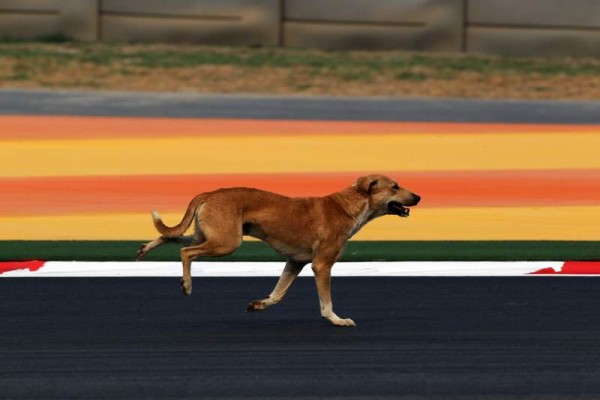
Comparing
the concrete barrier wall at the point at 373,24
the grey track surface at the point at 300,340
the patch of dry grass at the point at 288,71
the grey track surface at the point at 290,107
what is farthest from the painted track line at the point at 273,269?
the concrete barrier wall at the point at 373,24

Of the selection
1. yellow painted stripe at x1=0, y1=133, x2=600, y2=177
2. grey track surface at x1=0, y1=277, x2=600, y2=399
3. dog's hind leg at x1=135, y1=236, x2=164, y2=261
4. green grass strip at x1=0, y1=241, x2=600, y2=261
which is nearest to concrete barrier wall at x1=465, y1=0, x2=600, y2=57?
yellow painted stripe at x1=0, y1=133, x2=600, y2=177

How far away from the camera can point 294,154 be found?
20797 mm

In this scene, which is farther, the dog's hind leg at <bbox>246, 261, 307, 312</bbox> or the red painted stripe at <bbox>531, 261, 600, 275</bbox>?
the red painted stripe at <bbox>531, 261, 600, 275</bbox>

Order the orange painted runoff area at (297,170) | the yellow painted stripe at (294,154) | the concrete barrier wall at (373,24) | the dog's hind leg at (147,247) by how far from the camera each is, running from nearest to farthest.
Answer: the dog's hind leg at (147,247)
the orange painted runoff area at (297,170)
the yellow painted stripe at (294,154)
the concrete barrier wall at (373,24)

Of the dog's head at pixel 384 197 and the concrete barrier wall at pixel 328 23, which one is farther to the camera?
the concrete barrier wall at pixel 328 23

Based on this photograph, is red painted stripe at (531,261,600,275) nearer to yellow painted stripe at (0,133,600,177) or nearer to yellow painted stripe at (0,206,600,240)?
yellow painted stripe at (0,206,600,240)

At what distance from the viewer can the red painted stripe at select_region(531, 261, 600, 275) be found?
48.7 ft

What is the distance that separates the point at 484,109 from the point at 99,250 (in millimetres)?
8893

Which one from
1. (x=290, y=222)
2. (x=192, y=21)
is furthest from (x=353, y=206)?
(x=192, y=21)

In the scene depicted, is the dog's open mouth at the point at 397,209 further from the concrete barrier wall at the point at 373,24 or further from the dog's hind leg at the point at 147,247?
the concrete barrier wall at the point at 373,24

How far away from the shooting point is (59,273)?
571 inches

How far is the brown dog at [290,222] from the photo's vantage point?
11.2 m

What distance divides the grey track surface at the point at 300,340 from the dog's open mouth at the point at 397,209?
822 mm

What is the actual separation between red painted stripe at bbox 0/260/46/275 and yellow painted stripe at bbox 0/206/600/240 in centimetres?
255
